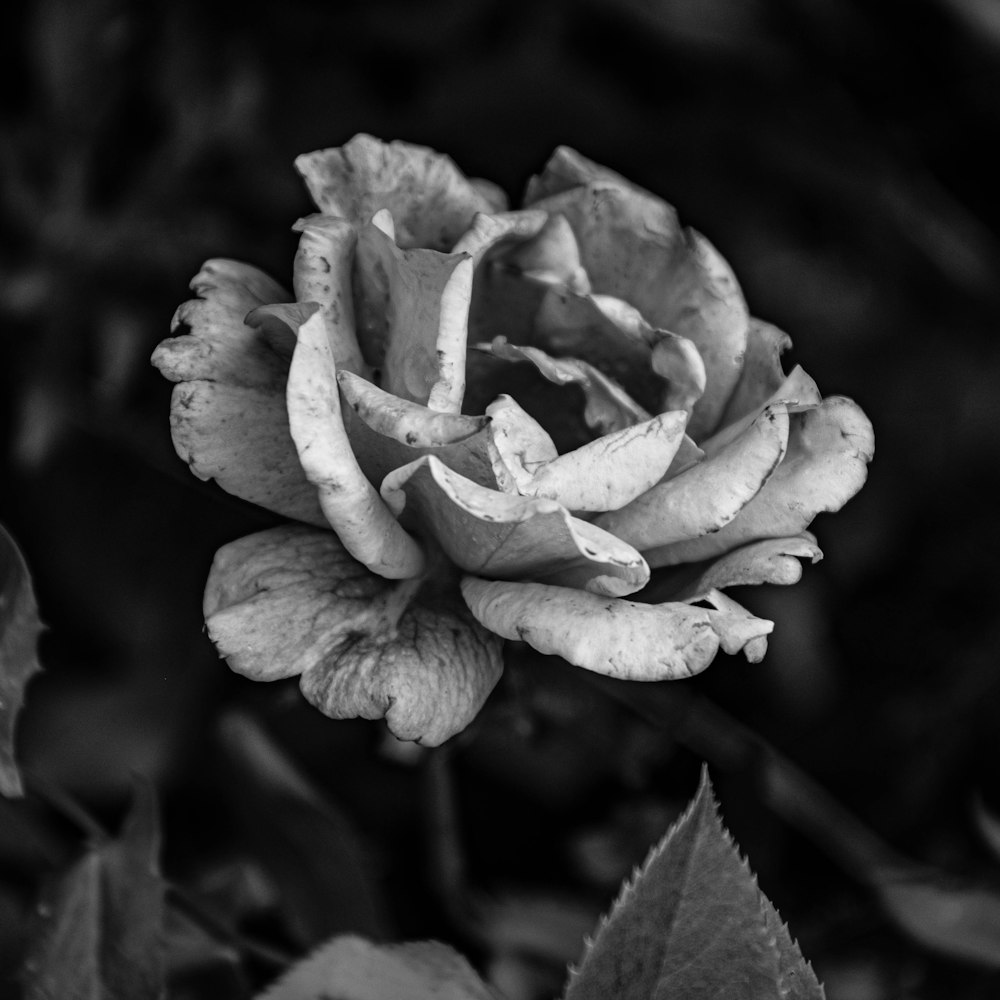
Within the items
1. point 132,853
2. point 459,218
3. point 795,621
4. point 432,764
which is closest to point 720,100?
point 795,621

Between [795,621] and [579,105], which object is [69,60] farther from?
[795,621]

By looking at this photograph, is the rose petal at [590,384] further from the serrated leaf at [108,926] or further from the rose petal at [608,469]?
the serrated leaf at [108,926]

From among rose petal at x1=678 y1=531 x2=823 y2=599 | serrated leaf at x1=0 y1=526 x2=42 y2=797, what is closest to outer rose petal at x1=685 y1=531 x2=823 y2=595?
rose petal at x1=678 y1=531 x2=823 y2=599

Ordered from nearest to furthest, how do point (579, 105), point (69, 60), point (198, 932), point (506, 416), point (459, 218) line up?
1. point (506, 416)
2. point (459, 218)
3. point (198, 932)
4. point (69, 60)
5. point (579, 105)

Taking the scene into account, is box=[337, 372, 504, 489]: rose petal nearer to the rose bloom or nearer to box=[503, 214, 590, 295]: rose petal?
the rose bloom

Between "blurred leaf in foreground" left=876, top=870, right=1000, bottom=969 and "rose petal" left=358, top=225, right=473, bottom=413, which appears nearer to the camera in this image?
"rose petal" left=358, top=225, right=473, bottom=413

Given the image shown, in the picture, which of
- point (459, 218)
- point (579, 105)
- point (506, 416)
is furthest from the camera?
point (579, 105)

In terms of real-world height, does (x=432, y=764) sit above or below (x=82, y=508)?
above

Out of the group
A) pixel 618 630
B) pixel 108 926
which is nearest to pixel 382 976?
pixel 108 926
